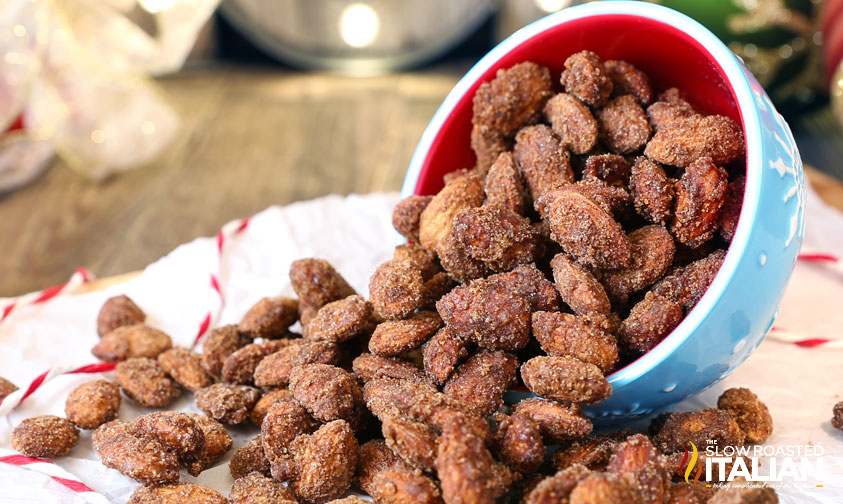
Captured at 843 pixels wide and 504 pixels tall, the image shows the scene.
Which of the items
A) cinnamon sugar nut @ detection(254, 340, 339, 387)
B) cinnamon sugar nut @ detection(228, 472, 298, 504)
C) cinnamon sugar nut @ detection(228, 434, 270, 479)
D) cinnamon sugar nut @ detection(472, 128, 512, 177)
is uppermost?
cinnamon sugar nut @ detection(472, 128, 512, 177)

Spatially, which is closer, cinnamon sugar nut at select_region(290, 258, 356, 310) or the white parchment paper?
the white parchment paper

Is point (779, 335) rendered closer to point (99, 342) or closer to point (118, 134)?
point (99, 342)

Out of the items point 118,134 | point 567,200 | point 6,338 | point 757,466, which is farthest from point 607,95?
point 118,134

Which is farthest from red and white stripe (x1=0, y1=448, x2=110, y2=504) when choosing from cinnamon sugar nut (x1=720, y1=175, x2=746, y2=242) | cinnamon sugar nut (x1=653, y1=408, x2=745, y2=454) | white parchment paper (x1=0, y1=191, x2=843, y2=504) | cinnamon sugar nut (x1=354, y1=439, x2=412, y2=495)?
cinnamon sugar nut (x1=720, y1=175, x2=746, y2=242)

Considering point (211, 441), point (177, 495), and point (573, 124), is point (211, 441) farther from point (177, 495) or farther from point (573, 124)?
point (573, 124)

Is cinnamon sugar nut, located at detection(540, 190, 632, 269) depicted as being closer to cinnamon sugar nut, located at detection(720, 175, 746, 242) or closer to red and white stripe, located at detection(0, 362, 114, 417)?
cinnamon sugar nut, located at detection(720, 175, 746, 242)

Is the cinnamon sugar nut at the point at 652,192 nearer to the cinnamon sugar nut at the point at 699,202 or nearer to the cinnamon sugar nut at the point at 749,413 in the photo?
the cinnamon sugar nut at the point at 699,202
